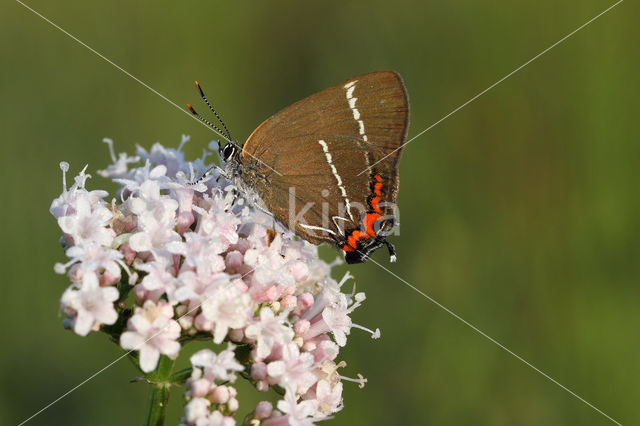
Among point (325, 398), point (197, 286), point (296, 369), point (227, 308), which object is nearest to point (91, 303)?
point (197, 286)

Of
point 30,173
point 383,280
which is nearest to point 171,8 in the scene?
point 30,173

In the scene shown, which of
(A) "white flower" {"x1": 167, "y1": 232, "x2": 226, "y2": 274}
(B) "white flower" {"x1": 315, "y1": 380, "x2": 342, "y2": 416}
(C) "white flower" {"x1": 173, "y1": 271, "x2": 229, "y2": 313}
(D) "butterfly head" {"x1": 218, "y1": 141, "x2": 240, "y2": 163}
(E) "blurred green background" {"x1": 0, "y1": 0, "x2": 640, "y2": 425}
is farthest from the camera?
(E) "blurred green background" {"x1": 0, "y1": 0, "x2": 640, "y2": 425}

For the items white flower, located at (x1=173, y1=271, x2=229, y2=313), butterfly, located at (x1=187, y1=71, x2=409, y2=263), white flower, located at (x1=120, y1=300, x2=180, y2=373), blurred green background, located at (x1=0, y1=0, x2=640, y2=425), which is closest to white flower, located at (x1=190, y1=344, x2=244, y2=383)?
white flower, located at (x1=120, y1=300, x2=180, y2=373)

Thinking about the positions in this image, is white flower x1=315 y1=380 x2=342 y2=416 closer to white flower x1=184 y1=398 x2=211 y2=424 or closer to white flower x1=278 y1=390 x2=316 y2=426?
white flower x1=278 y1=390 x2=316 y2=426

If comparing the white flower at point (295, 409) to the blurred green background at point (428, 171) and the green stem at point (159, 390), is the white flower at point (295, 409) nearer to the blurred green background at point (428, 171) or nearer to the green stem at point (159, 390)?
the green stem at point (159, 390)

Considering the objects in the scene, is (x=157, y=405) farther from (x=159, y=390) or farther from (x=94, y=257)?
(x=94, y=257)

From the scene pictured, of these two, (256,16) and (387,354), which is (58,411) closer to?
(387,354)

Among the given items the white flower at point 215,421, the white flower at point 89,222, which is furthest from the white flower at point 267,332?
the white flower at point 89,222
